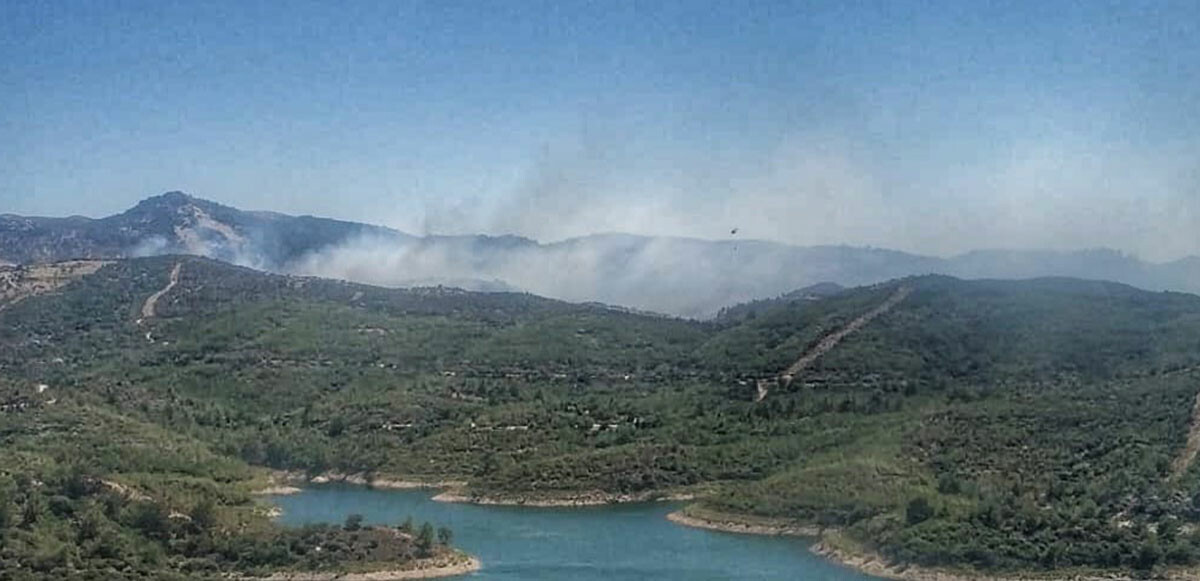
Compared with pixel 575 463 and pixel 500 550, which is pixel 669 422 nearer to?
pixel 575 463

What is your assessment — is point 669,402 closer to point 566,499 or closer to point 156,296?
point 566,499

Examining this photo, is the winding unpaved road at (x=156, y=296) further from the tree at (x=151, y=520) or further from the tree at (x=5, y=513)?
the tree at (x=151, y=520)

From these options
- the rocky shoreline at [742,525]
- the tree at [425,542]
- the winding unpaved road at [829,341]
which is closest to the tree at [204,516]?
the tree at [425,542]

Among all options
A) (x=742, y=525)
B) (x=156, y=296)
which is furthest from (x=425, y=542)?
(x=156, y=296)

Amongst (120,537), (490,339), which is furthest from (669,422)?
(120,537)

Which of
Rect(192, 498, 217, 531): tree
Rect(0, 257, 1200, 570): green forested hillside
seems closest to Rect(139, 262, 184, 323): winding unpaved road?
Rect(0, 257, 1200, 570): green forested hillside

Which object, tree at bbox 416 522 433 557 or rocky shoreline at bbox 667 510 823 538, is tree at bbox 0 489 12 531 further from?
rocky shoreline at bbox 667 510 823 538
